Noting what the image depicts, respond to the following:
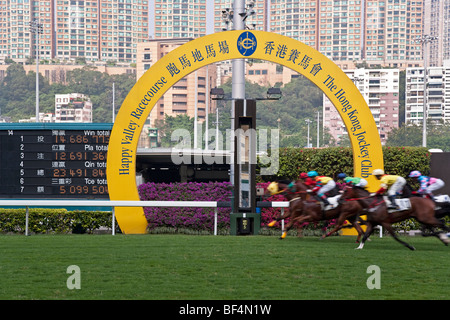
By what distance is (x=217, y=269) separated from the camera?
26.3 ft

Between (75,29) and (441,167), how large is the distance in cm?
14806

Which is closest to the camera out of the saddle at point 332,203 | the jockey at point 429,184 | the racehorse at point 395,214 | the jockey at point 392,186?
the racehorse at point 395,214

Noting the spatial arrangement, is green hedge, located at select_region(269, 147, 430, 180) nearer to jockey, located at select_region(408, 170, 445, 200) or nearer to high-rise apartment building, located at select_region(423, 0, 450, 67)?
jockey, located at select_region(408, 170, 445, 200)

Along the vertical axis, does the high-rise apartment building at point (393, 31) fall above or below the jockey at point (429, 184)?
above

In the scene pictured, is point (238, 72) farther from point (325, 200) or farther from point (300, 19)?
point (300, 19)

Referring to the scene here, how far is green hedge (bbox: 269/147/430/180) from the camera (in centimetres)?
1439

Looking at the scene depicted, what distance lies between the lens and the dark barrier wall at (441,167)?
14.2 metres

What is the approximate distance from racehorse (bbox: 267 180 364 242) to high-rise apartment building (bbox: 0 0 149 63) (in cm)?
14166

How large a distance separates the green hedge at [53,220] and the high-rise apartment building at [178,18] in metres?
141

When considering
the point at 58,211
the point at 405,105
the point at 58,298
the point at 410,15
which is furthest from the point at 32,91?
the point at 58,298

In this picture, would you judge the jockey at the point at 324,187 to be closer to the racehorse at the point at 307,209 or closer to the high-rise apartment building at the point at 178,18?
the racehorse at the point at 307,209

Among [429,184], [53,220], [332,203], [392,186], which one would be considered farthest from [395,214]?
[53,220]

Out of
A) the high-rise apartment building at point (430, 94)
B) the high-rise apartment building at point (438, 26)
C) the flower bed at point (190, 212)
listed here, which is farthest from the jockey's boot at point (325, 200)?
the high-rise apartment building at point (438, 26)
